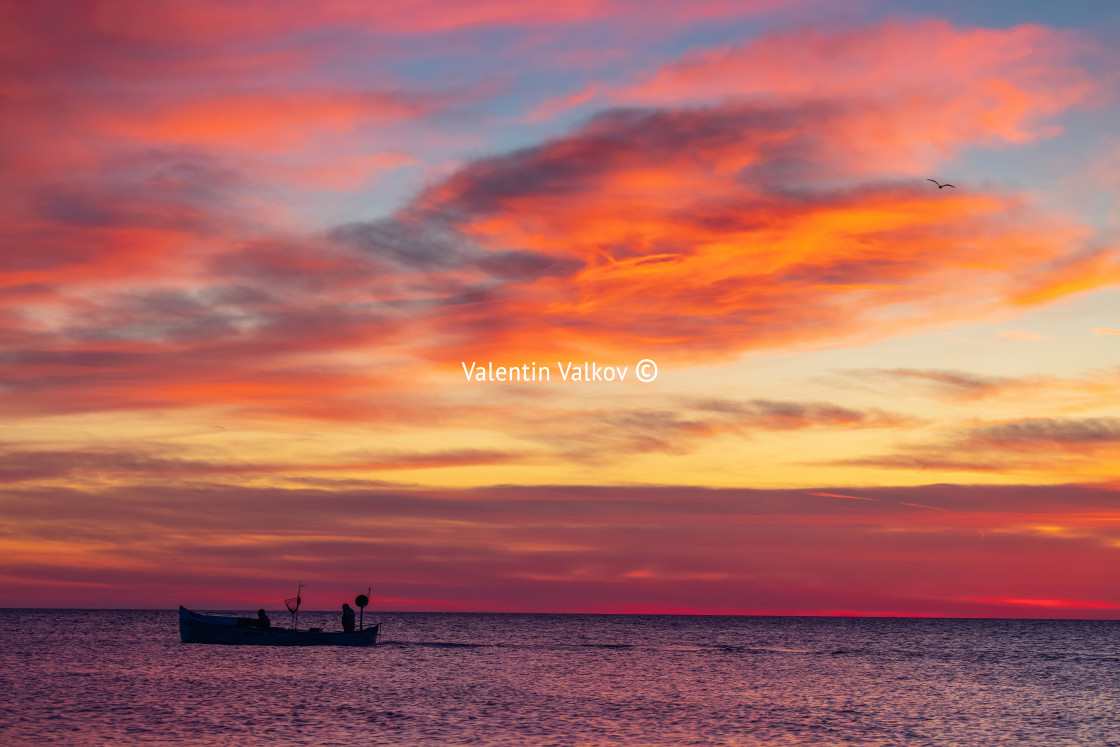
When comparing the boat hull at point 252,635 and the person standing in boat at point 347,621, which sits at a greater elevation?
the person standing in boat at point 347,621

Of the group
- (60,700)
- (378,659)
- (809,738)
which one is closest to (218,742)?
(60,700)

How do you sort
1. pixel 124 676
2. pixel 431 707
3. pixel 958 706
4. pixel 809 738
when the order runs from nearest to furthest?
pixel 809 738 → pixel 431 707 → pixel 958 706 → pixel 124 676

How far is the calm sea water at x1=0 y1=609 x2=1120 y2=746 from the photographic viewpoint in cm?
5097

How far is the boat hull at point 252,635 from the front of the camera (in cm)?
10581

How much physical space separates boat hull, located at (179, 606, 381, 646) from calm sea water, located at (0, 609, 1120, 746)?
65.3 inches

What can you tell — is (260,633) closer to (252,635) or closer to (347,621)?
(252,635)

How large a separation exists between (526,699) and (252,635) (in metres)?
47.5

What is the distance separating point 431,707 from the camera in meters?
61.7

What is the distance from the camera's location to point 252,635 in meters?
105

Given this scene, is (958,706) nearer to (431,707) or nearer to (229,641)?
(431,707)

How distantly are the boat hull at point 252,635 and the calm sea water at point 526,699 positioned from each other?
166 centimetres

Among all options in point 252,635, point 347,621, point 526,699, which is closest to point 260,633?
point 252,635

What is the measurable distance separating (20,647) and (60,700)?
2960 inches

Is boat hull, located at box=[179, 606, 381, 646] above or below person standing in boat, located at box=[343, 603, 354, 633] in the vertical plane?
below
